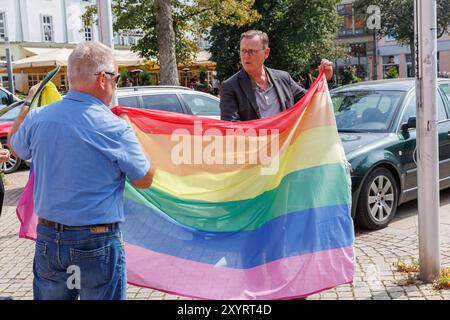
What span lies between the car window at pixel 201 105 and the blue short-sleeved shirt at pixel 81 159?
7.40 m

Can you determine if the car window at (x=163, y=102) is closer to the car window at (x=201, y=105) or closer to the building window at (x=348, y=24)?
the car window at (x=201, y=105)

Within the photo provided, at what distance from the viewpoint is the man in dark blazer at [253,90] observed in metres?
4.87

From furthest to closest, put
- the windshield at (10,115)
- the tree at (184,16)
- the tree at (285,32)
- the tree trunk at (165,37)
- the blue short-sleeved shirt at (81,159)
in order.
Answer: the tree at (285,32), the tree at (184,16), the tree trunk at (165,37), the windshield at (10,115), the blue short-sleeved shirt at (81,159)

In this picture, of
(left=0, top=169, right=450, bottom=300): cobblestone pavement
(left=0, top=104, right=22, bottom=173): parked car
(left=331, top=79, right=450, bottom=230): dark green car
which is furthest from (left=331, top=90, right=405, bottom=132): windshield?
(left=0, top=104, right=22, bottom=173): parked car

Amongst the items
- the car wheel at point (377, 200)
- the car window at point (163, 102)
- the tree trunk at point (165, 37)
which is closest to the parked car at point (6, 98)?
the tree trunk at point (165, 37)

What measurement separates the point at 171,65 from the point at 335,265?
1400cm

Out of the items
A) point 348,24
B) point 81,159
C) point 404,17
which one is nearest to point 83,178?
point 81,159

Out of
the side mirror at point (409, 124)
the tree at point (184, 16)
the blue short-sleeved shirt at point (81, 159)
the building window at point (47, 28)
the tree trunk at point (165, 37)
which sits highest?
the building window at point (47, 28)

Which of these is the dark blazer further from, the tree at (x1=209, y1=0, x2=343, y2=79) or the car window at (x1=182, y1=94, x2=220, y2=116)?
the tree at (x1=209, y1=0, x2=343, y2=79)

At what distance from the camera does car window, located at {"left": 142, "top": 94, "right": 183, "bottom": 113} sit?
32.7ft

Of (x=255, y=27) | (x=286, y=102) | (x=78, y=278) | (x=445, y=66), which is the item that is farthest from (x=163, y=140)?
(x=445, y=66)

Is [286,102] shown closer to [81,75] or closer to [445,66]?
[81,75]

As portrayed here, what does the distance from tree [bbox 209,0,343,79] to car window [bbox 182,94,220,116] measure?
23.0 m

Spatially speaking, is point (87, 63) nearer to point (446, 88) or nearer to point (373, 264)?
point (373, 264)
